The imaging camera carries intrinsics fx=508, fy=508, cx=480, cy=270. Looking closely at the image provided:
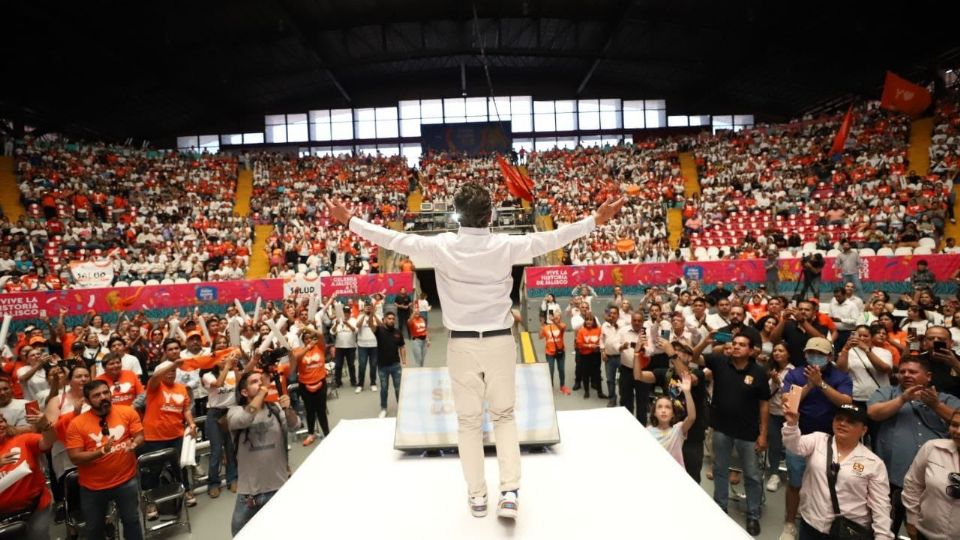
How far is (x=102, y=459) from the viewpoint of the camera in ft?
14.6

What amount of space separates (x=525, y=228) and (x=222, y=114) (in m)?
27.7

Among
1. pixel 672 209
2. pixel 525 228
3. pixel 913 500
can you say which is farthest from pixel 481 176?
pixel 913 500

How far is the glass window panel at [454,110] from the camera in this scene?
3834 cm

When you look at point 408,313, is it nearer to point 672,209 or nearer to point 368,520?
point 368,520

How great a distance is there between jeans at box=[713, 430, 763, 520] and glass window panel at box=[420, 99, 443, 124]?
36.0 metres

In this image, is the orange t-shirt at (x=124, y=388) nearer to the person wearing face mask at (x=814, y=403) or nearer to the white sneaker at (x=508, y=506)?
the white sneaker at (x=508, y=506)

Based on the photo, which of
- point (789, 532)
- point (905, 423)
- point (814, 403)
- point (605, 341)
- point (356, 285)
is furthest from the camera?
point (356, 285)

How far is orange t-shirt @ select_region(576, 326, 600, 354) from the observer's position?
879 centimetres

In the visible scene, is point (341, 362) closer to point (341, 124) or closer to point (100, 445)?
point (100, 445)

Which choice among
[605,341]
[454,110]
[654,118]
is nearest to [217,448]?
[605,341]

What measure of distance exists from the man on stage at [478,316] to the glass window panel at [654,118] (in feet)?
129

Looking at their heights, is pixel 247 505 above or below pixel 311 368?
below

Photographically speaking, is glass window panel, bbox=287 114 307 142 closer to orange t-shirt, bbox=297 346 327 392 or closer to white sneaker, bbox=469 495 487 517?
orange t-shirt, bbox=297 346 327 392

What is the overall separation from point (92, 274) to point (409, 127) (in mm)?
26491
